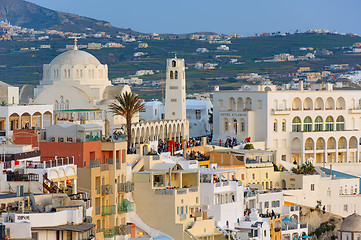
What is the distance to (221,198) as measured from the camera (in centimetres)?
5753

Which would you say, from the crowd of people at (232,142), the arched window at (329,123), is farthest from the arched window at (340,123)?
the crowd of people at (232,142)

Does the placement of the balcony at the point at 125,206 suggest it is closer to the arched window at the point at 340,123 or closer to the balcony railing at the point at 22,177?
the balcony railing at the point at 22,177

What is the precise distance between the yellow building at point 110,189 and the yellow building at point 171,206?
133 centimetres

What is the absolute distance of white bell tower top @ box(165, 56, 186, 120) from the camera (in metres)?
99.7

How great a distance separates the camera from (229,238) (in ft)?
177

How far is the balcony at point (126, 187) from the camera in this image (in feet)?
165

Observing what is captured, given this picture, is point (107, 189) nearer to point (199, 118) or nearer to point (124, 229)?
point (124, 229)

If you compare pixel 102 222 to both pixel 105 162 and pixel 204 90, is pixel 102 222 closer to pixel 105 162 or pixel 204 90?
pixel 105 162

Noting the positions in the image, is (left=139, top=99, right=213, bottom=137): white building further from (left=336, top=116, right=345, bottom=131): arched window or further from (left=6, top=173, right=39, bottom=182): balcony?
(left=6, top=173, right=39, bottom=182): balcony

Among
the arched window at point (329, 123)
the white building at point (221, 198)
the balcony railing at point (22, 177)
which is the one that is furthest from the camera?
the arched window at point (329, 123)

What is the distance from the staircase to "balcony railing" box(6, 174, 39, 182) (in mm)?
303

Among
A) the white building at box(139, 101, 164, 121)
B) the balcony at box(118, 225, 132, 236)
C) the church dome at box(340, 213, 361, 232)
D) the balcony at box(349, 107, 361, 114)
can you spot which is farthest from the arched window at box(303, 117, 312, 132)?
the balcony at box(118, 225, 132, 236)

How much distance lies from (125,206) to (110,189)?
44.9 inches

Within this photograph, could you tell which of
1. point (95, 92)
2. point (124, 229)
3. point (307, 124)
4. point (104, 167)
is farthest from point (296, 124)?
point (124, 229)
